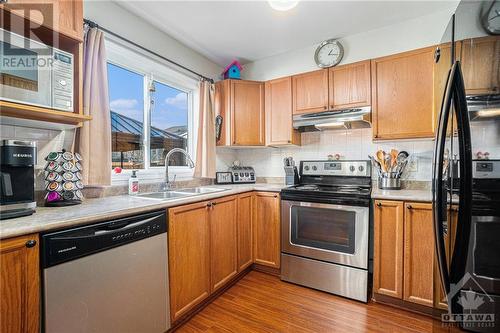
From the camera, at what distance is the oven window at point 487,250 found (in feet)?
2.13

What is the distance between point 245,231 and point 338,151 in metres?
1.40

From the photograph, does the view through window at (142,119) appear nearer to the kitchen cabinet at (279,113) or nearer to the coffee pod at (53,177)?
the coffee pod at (53,177)

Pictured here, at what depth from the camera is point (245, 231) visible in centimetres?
235

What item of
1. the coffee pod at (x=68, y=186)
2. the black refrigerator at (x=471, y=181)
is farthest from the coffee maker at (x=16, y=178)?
the black refrigerator at (x=471, y=181)

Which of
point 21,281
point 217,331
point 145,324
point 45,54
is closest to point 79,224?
point 21,281

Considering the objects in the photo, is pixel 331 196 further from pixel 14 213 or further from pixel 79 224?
pixel 14 213

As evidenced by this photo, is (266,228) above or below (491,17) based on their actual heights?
below

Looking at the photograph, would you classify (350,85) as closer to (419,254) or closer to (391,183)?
(391,183)

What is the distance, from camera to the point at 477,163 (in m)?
0.74

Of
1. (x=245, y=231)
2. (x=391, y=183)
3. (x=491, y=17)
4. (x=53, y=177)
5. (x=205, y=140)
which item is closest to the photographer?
(x=491, y=17)

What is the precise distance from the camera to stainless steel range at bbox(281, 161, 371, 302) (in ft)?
6.23

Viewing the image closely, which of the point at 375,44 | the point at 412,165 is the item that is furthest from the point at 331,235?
the point at 375,44

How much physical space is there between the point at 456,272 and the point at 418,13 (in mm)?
2383

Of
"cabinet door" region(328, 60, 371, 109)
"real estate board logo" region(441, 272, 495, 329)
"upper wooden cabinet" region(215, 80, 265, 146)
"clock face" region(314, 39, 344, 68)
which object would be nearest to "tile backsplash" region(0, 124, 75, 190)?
"upper wooden cabinet" region(215, 80, 265, 146)
